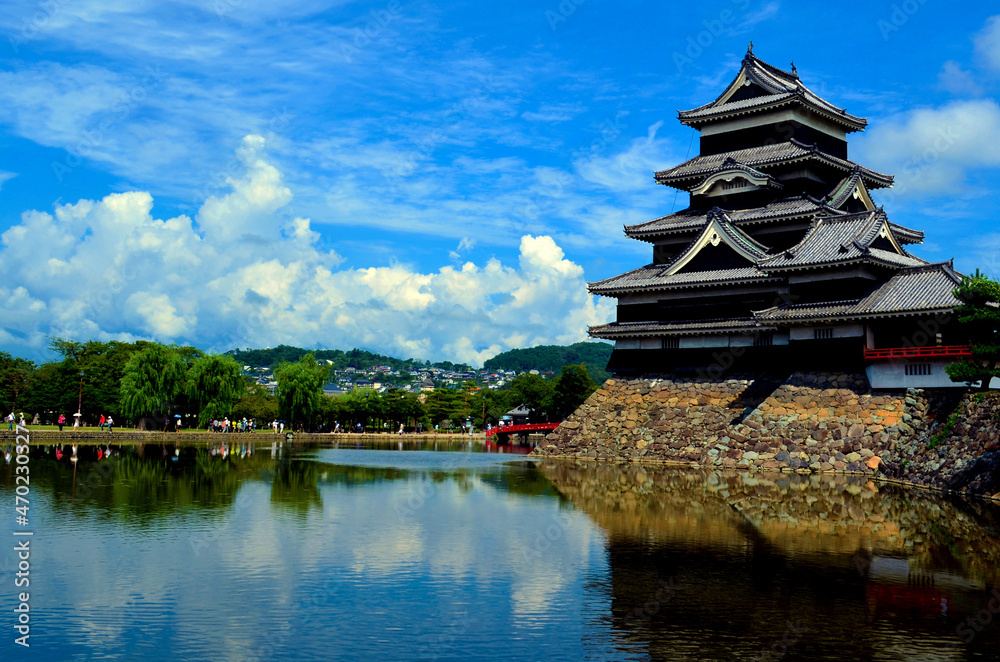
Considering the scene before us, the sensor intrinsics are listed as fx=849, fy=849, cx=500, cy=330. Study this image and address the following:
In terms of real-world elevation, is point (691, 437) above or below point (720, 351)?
below

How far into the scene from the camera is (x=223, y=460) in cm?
3847

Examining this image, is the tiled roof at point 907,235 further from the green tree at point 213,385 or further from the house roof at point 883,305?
the green tree at point 213,385

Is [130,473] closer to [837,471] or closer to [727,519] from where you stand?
[727,519]

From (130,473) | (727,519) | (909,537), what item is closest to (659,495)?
(727,519)

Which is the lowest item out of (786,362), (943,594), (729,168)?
(943,594)

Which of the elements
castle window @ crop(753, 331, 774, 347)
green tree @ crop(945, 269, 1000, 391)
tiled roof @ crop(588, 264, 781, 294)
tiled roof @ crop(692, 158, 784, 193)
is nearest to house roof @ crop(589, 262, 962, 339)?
castle window @ crop(753, 331, 774, 347)

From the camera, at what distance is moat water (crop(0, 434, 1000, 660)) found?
991 centimetres

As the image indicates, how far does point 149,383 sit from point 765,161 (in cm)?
4439

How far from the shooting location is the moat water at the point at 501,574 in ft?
32.5

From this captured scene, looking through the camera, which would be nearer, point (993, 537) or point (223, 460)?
point (993, 537)

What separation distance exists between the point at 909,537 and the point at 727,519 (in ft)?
12.6

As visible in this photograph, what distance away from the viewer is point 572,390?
7388cm

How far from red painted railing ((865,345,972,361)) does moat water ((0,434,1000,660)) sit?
6.53 meters

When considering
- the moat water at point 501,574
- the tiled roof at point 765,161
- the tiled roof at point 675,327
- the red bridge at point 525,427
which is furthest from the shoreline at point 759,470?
the red bridge at point 525,427
